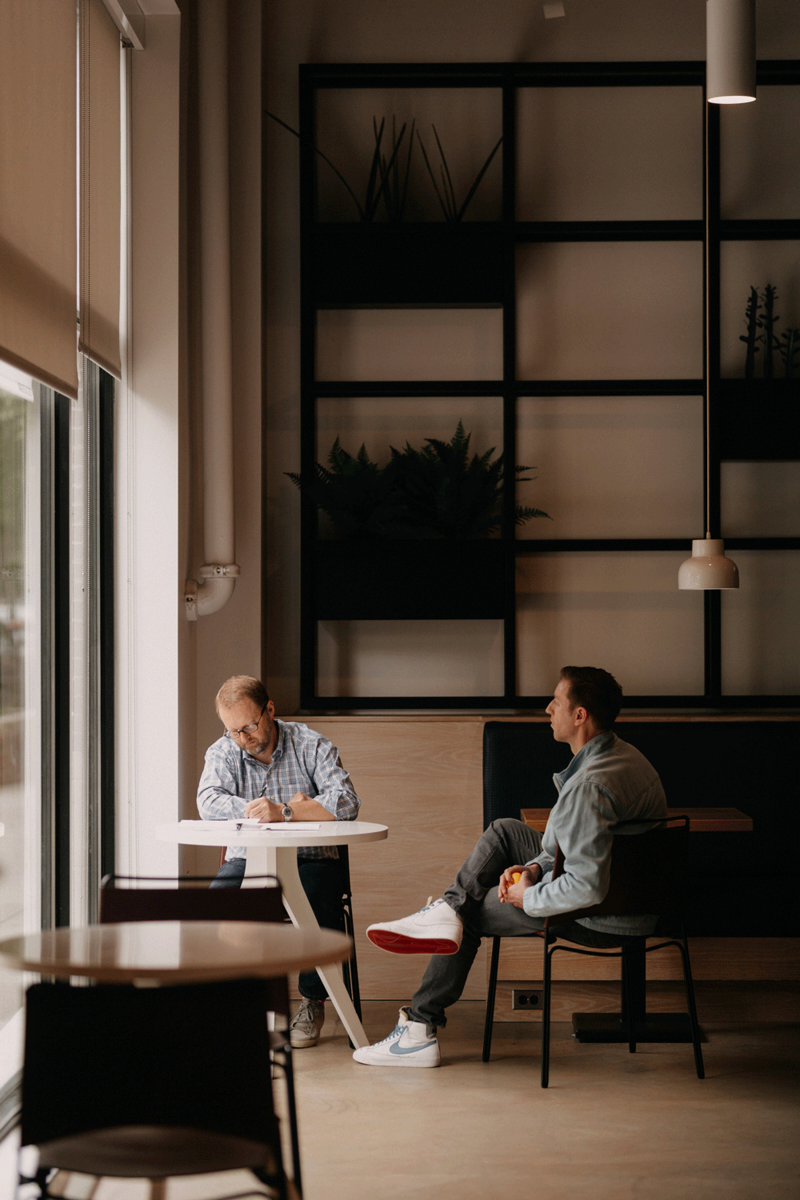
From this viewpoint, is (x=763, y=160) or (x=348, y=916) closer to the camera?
(x=348, y=916)

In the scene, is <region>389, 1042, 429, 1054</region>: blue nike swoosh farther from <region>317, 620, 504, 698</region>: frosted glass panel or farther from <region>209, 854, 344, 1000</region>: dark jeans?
<region>317, 620, 504, 698</region>: frosted glass panel

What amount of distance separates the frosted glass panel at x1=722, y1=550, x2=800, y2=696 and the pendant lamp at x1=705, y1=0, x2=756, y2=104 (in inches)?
82.2

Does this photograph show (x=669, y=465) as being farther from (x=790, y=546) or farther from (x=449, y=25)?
(x=449, y=25)

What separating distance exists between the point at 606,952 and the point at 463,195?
2956mm

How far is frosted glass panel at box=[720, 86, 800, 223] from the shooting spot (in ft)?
15.0

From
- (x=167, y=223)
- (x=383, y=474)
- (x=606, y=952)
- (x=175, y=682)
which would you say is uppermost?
(x=167, y=223)

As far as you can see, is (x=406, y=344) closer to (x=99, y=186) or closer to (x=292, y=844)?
(x=99, y=186)

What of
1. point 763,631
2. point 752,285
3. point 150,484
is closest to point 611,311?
point 752,285

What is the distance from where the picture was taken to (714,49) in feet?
9.91

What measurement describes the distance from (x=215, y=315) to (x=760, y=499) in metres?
2.28

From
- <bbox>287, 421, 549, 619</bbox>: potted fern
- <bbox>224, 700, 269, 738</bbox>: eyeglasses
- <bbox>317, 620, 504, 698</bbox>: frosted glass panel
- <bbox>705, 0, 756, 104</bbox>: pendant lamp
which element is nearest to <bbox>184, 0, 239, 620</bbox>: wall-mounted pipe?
<bbox>287, 421, 549, 619</bbox>: potted fern

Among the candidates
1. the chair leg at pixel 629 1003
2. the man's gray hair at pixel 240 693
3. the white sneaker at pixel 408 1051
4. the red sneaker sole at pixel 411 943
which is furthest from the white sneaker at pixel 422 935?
the man's gray hair at pixel 240 693

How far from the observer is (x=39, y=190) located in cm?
283

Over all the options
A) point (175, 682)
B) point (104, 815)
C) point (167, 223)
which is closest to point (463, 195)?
point (167, 223)
